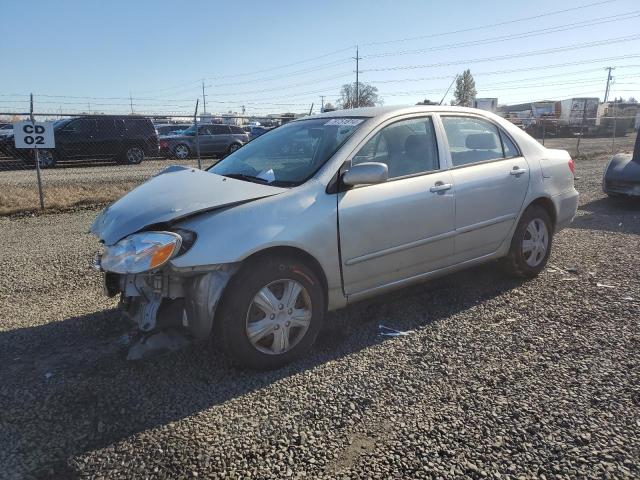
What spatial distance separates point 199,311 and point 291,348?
2.24 ft

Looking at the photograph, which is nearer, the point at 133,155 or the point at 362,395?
the point at 362,395

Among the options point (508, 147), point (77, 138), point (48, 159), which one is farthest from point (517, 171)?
point (48, 159)

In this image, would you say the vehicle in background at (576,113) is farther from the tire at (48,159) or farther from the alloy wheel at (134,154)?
the tire at (48,159)

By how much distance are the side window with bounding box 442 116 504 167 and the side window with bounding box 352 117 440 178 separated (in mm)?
217

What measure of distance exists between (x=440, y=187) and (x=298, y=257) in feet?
4.59

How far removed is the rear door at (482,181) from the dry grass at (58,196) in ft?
24.2

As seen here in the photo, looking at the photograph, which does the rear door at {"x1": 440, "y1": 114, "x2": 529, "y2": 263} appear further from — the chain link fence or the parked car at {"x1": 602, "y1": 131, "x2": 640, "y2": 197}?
the chain link fence

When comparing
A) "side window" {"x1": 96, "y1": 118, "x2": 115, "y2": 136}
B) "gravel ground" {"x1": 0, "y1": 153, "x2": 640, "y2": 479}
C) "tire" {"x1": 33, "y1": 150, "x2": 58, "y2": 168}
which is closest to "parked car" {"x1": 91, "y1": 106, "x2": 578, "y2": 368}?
"gravel ground" {"x1": 0, "y1": 153, "x2": 640, "y2": 479}

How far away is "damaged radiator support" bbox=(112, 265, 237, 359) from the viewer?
3.04m

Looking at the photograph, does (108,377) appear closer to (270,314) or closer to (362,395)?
(270,314)

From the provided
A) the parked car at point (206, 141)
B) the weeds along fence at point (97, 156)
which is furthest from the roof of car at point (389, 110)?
the parked car at point (206, 141)

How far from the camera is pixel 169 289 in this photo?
10.2 feet

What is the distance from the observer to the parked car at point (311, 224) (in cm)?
307

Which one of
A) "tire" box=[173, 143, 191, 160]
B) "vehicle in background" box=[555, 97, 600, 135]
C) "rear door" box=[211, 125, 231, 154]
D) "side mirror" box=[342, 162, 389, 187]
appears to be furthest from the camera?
"vehicle in background" box=[555, 97, 600, 135]
